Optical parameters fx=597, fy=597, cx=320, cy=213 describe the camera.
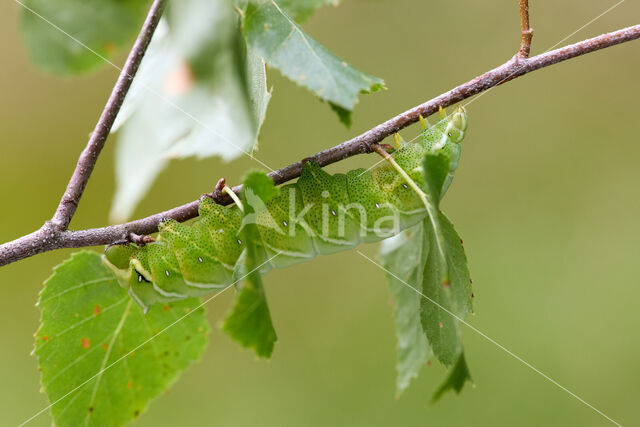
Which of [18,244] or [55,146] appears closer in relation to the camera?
[18,244]

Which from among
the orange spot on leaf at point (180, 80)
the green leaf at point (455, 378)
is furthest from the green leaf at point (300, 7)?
the green leaf at point (455, 378)

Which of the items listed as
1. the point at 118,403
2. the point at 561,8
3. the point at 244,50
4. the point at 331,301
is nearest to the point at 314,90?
the point at 244,50

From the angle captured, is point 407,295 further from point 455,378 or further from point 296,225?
point 455,378

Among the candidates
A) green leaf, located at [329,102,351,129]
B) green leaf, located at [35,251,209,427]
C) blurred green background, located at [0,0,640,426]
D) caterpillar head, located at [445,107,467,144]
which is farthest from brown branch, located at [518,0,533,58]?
blurred green background, located at [0,0,640,426]

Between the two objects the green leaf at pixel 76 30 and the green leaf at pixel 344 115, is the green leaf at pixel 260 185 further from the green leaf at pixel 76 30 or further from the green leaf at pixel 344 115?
the green leaf at pixel 76 30

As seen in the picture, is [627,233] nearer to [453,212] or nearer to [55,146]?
[453,212]

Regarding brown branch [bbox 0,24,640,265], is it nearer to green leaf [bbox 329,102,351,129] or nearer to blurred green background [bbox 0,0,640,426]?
green leaf [bbox 329,102,351,129]

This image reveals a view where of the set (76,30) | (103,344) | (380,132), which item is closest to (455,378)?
(380,132)
